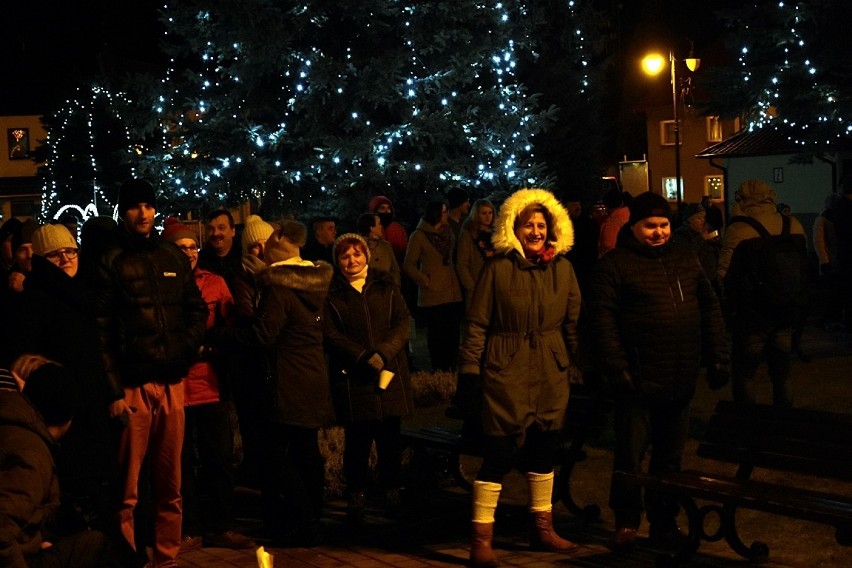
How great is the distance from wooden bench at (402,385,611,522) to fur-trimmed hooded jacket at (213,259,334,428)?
1.05 m

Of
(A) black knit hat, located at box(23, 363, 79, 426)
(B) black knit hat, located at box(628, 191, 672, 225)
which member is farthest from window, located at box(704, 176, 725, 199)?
(A) black knit hat, located at box(23, 363, 79, 426)

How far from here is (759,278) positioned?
10.7 metres

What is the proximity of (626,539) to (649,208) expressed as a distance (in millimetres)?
2002

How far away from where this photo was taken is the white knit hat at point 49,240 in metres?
7.87

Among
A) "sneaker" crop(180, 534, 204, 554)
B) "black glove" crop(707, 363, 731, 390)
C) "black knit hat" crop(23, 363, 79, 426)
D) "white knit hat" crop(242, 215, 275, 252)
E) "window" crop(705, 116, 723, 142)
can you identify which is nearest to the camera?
"black knit hat" crop(23, 363, 79, 426)

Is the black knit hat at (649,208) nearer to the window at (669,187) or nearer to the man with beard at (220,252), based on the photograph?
the man with beard at (220,252)

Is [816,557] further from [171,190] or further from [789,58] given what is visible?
[789,58]

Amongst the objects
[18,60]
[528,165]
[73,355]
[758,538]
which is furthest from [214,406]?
[18,60]

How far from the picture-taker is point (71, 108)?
149 feet

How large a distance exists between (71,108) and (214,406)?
38679mm

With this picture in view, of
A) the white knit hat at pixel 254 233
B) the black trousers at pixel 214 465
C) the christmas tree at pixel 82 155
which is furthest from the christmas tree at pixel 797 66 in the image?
the christmas tree at pixel 82 155

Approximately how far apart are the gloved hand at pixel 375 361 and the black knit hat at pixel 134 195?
180 cm

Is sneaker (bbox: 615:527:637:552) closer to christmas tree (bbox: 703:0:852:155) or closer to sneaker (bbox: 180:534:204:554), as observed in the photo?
sneaker (bbox: 180:534:204:554)

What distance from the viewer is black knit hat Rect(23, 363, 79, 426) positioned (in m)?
5.21
